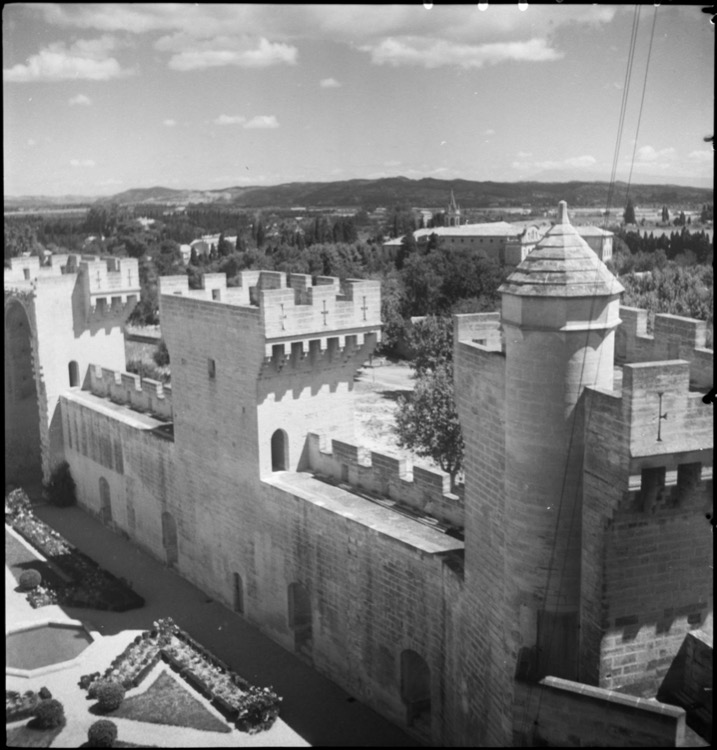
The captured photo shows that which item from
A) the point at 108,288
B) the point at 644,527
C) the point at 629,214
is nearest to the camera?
the point at 644,527

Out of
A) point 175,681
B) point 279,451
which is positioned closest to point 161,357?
point 279,451

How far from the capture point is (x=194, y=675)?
56.6 ft

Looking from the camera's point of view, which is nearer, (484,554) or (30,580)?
(484,554)

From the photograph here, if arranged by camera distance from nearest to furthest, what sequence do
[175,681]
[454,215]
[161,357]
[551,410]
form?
1. [551,410]
2. [175,681]
3. [161,357]
4. [454,215]

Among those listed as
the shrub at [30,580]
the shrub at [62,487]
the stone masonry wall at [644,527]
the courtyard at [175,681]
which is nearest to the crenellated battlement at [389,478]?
the courtyard at [175,681]

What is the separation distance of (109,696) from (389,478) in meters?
6.28

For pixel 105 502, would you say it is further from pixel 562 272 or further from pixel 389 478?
pixel 562 272

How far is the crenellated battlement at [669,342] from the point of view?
489 inches

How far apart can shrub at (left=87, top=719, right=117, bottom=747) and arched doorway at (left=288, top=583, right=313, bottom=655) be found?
409 cm

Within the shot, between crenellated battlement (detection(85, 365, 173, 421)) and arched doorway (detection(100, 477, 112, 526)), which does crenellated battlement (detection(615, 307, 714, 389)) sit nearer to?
crenellated battlement (detection(85, 365, 173, 421))

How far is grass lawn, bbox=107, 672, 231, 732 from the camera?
52.8ft

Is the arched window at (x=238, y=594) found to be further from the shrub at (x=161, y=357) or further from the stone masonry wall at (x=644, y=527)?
the shrub at (x=161, y=357)

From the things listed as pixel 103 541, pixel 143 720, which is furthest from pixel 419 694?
pixel 103 541

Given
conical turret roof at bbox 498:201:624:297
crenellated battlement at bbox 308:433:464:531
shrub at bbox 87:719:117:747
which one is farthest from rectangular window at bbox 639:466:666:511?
shrub at bbox 87:719:117:747
